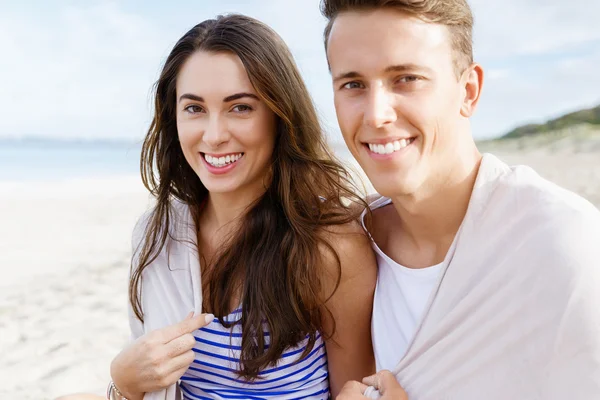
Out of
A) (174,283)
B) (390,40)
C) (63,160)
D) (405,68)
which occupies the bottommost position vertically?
(174,283)

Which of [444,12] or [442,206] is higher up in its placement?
[444,12]

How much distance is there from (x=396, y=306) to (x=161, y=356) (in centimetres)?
98

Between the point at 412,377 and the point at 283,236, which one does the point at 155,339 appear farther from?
the point at 412,377

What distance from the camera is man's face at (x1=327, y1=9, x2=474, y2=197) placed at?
2158 millimetres

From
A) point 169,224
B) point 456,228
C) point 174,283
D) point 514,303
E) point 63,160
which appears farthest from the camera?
point 63,160

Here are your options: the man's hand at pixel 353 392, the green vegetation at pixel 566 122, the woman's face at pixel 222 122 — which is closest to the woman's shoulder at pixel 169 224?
the woman's face at pixel 222 122

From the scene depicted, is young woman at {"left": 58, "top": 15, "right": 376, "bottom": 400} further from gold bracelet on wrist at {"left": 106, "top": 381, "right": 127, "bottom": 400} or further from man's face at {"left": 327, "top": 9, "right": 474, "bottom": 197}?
man's face at {"left": 327, "top": 9, "right": 474, "bottom": 197}

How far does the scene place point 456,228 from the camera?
2.39 metres

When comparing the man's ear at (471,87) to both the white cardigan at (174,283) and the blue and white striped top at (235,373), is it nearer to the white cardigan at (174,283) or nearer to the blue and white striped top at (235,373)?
the blue and white striped top at (235,373)

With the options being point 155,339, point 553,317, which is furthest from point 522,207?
point 155,339

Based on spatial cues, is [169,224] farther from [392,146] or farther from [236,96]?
[392,146]

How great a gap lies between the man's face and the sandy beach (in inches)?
106

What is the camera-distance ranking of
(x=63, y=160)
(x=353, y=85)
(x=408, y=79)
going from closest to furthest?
(x=408, y=79)
(x=353, y=85)
(x=63, y=160)

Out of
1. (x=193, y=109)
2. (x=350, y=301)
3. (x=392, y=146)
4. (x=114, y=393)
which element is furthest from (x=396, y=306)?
(x=114, y=393)
